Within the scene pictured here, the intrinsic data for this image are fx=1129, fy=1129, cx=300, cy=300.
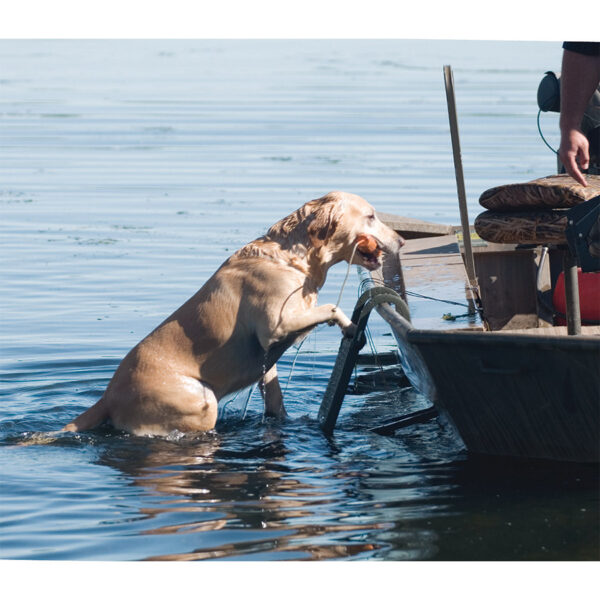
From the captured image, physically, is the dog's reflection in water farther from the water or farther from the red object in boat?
the red object in boat

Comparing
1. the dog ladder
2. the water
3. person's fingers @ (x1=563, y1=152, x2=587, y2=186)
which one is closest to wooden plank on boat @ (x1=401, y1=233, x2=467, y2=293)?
the water

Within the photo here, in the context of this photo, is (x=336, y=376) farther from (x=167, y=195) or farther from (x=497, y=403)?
(x=167, y=195)

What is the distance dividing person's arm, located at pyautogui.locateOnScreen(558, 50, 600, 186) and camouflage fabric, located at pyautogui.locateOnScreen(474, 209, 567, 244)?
0.28m

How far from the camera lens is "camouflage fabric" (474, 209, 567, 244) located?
22.3ft

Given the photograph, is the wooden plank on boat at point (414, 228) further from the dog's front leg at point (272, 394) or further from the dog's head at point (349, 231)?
the dog's head at point (349, 231)

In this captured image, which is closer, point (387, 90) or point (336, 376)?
point (336, 376)

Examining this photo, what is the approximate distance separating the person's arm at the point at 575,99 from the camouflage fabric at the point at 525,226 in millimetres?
281

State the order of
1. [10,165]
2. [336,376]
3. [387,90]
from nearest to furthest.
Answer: [336,376] < [10,165] < [387,90]

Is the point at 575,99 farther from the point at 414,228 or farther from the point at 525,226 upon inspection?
the point at 414,228

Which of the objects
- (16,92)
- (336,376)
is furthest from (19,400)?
(16,92)

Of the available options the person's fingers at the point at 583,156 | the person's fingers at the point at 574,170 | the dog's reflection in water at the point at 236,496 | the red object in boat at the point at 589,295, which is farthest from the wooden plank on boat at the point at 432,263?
the person's fingers at the point at 574,170

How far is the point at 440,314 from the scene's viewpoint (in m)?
8.13

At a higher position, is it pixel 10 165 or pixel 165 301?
pixel 10 165

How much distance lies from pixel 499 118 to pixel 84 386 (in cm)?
2072
